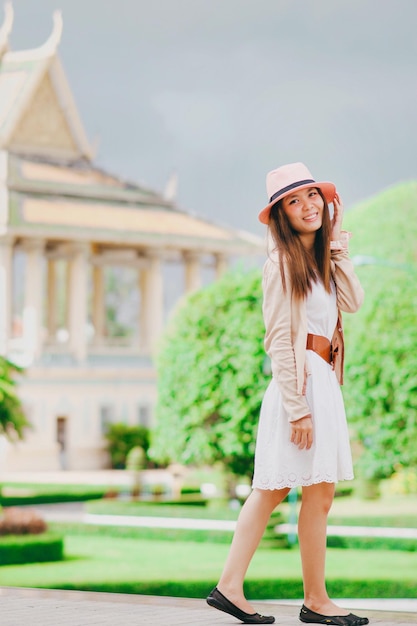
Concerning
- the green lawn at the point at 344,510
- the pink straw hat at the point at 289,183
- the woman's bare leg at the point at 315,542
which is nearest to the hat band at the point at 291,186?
the pink straw hat at the point at 289,183

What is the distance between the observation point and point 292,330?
5387 millimetres

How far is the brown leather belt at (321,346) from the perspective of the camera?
5.39 m

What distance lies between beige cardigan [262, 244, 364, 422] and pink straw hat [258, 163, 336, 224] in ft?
0.82

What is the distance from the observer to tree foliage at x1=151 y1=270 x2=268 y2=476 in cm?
2545

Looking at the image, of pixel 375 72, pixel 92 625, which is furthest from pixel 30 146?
pixel 92 625

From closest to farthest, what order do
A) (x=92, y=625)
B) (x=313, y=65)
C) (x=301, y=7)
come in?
1. (x=92, y=625)
2. (x=301, y=7)
3. (x=313, y=65)

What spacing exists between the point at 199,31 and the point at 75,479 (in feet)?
42.5

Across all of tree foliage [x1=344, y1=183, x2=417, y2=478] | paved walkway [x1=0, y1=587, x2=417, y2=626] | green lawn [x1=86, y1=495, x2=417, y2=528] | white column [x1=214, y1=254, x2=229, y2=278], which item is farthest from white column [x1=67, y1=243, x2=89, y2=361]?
paved walkway [x1=0, y1=587, x2=417, y2=626]

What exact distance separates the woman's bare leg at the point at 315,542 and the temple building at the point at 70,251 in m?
32.8

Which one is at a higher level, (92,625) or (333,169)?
(333,169)

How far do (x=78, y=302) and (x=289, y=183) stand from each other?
36.7 m

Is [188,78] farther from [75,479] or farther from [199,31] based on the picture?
[75,479]

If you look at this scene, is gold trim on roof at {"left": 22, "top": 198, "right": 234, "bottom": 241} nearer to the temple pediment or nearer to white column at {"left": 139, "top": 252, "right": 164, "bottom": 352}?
white column at {"left": 139, "top": 252, "right": 164, "bottom": 352}

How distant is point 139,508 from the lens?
24.8 m
